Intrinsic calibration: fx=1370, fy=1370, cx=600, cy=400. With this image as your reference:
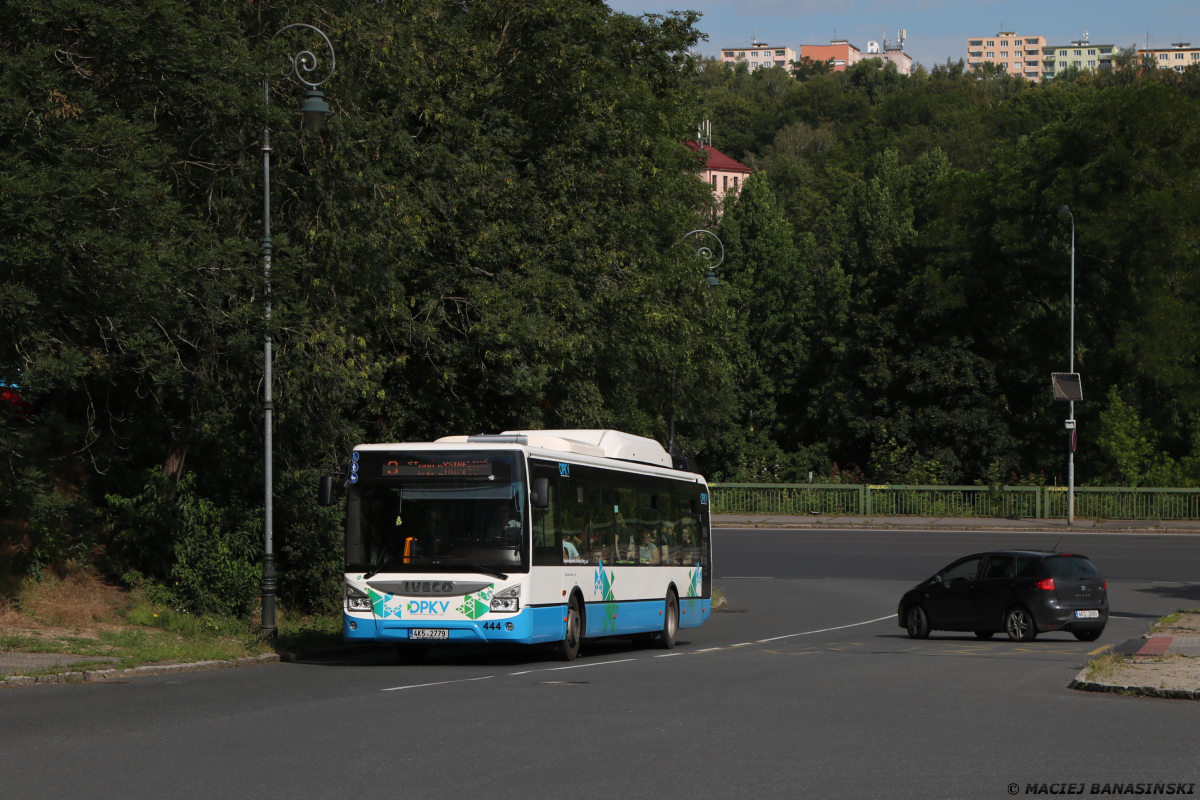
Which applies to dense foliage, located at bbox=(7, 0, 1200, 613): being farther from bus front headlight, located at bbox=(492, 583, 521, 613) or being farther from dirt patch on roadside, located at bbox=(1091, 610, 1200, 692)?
dirt patch on roadside, located at bbox=(1091, 610, 1200, 692)

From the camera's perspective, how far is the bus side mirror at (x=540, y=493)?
55.7 feet

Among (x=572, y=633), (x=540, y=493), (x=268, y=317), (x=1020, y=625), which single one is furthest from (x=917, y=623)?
(x=268, y=317)

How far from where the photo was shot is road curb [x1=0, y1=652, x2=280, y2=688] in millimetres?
14484

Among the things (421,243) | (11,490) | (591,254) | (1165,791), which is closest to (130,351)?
(11,490)

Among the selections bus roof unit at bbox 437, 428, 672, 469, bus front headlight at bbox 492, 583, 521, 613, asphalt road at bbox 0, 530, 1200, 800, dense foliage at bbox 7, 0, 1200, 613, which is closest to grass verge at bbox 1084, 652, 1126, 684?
asphalt road at bbox 0, 530, 1200, 800

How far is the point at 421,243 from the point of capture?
920 inches

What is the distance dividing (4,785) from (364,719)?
11.1ft

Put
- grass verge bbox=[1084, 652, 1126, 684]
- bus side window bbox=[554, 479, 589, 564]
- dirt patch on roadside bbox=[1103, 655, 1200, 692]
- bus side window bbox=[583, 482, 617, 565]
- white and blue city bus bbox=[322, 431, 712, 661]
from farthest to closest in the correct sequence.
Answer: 1. bus side window bbox=[583, 482, 617, 565]
2. bus side window bbox=[554, 479, 589, 564]
3. white and blue city bus bbox=[322, 431, 712, 661]
4. grass verge bbox=[1084, 652, 1126, 684]
5. dirt patch on roadside bbox=[1103, 655, 1200, 692]

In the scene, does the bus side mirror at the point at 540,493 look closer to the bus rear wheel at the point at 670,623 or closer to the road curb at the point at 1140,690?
the bus rear wheel at the point at 670,623

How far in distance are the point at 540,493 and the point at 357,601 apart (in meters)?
2.75

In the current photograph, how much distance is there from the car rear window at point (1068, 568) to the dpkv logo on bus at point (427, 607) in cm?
1033

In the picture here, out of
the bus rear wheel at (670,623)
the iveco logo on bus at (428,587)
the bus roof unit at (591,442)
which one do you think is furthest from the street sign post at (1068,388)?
the iveco logo on bus at (428,587)

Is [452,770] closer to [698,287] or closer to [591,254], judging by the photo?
[591,254]

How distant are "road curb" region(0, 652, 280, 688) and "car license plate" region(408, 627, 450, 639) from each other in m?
2.25
